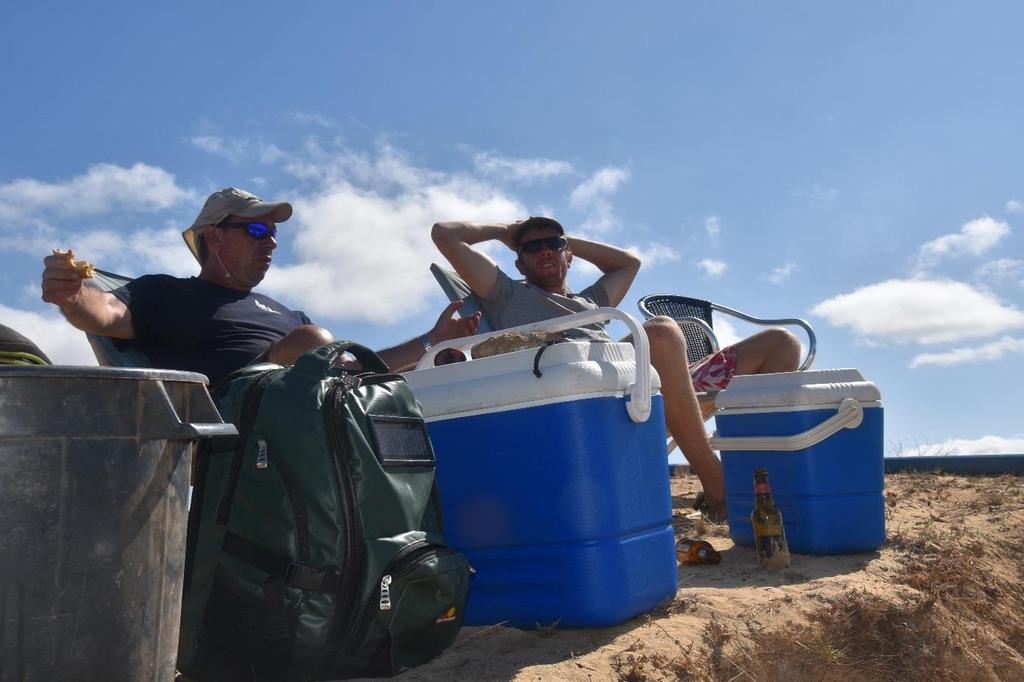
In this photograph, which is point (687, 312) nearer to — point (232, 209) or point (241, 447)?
point (232, 209)

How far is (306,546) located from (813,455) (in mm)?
2065

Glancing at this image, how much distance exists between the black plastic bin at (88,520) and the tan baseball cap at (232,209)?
1.89 metres

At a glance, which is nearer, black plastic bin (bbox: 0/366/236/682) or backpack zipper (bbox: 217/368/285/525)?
black plastic bin (bbox: 0/366/236/682)

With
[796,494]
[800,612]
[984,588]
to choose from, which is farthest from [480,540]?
[984,588]

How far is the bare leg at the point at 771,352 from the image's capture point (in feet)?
13.5

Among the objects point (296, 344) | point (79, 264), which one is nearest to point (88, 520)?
point (79, 264)

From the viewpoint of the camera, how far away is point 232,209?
330 cm

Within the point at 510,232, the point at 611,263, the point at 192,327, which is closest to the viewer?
the point at 192,327

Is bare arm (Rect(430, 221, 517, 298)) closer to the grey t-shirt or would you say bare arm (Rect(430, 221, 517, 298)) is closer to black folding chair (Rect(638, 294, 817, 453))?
the grey t-shirt

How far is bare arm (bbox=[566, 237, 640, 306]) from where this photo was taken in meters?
A: 4.51

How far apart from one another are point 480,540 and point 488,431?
0.99 ft

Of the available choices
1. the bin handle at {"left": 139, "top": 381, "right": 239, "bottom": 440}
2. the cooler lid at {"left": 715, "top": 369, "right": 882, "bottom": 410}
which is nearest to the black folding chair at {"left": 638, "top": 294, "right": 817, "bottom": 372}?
the cooler lid at {"left": 715, "top": 369, "right": 882, "bottom": 410}

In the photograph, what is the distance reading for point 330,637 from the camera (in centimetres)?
193

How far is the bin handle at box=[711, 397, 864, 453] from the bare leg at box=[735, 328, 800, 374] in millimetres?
762
